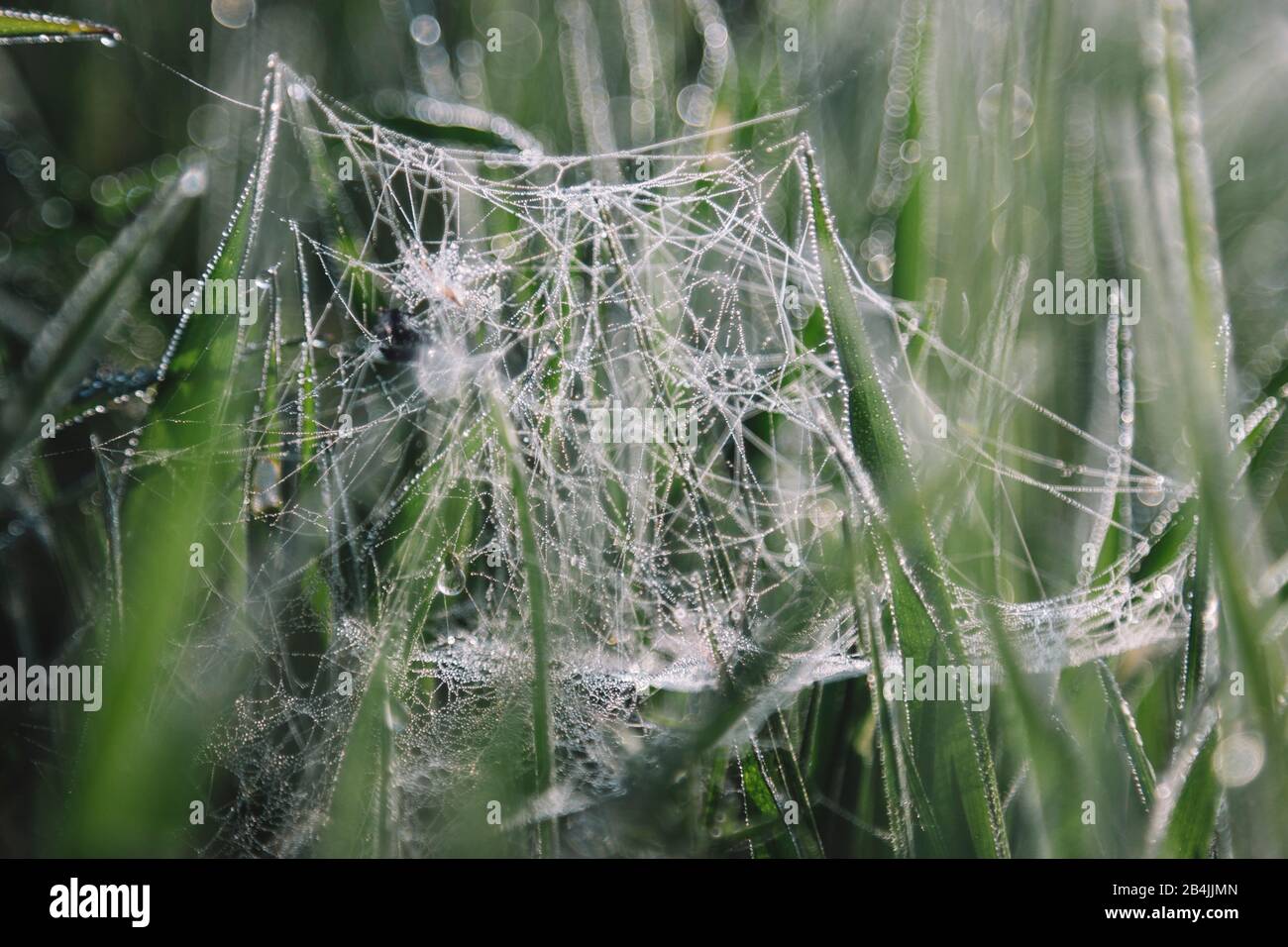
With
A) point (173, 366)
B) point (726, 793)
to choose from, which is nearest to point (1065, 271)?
point (726, 793)

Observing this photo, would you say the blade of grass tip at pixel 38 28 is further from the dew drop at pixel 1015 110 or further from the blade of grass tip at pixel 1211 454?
the blade of grass tip at pixel 1211 454

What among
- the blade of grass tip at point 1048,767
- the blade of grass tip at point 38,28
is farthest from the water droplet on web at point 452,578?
the blade of grass tip at point 38,28

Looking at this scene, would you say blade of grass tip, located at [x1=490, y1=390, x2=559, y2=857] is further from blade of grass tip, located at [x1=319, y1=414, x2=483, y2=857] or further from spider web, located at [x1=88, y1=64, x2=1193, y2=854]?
blade of grass tip, located at [x1=319, y1=414, x2=483, y2=857]

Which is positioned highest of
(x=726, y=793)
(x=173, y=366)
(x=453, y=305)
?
(x=453, y=305)

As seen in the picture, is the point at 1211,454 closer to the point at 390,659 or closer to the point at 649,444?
the point at 649,444

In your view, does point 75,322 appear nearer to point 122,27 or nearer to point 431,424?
point 431,424

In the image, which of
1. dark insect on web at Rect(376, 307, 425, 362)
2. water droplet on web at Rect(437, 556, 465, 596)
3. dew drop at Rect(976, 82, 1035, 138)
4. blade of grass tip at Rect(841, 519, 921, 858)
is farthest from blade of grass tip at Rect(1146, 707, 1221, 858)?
dark insect on web at Rect(376, 307, 425, 362)

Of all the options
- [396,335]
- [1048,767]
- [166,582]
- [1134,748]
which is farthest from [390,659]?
[1134,748]
